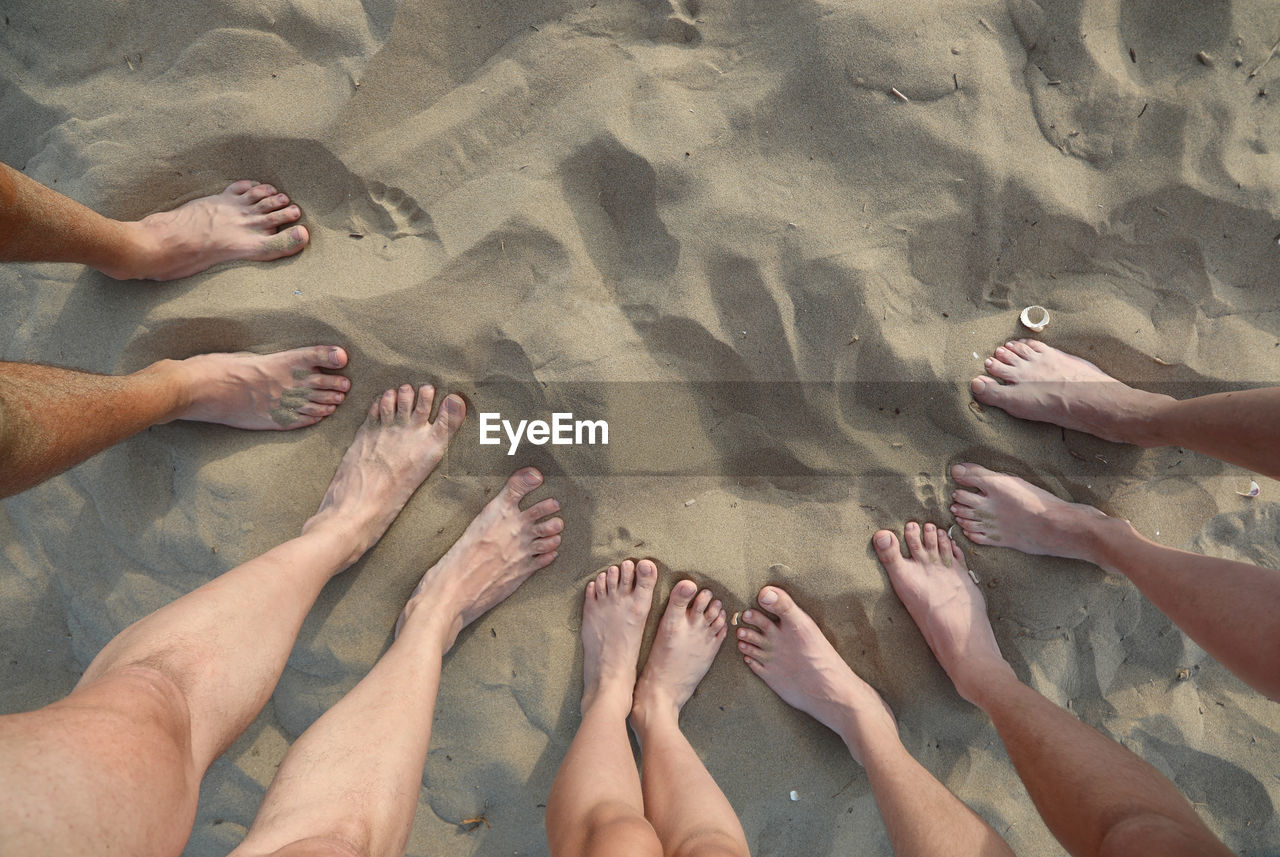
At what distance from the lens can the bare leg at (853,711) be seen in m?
1.56

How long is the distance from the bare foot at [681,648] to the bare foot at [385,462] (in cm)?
81

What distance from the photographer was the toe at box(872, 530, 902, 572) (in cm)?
198

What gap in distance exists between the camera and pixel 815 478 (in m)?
1.98

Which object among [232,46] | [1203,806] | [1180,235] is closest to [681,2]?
[232,46]

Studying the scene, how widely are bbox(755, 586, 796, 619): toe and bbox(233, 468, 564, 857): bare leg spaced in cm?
61

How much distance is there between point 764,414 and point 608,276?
0.59 m

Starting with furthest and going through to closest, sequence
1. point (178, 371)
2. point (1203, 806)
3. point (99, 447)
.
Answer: point (1203, 806) < point (178, 371) < point (99, 447)

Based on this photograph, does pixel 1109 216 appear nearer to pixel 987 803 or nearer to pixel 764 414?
pixel 764 414

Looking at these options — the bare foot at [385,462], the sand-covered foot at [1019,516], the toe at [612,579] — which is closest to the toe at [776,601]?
the toe at [612,579]

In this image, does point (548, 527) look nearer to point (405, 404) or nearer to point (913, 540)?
point (405, 404)

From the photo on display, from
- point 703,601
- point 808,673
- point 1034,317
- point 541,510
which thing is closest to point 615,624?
point 703,601

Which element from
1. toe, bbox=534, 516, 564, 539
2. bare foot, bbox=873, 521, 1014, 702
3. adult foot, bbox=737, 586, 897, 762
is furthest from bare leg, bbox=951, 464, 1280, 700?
toe, bbox=534, 516, 564, 539

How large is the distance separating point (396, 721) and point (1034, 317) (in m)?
1.98

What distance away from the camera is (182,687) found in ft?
4.36
